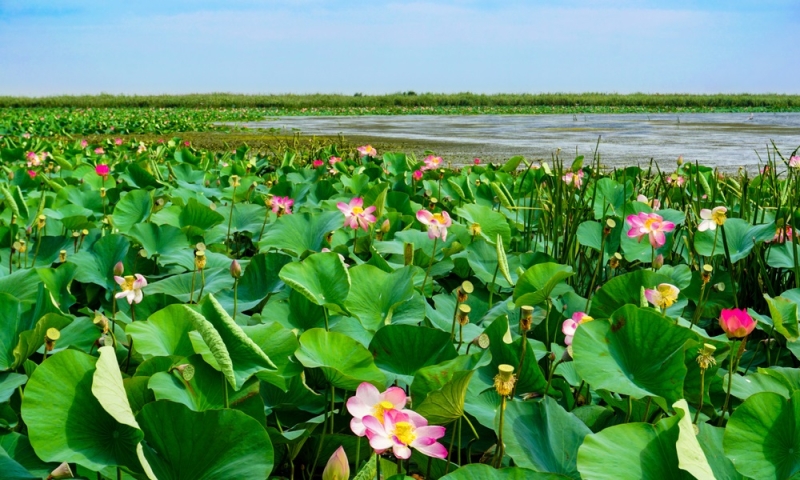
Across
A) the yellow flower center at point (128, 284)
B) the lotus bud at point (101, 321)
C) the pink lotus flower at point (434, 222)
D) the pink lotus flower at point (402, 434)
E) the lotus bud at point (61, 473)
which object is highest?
the pink lotus flower at point (434, 222)

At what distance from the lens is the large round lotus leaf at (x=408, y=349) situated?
80cm

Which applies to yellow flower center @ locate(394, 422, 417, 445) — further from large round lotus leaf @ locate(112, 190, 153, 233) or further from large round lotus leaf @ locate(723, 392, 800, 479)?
large round lotus leaf @ locate(112, 190, 153, 233)

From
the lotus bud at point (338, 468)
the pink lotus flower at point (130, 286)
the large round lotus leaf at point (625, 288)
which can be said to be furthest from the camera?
the large round lotus leaf at point (625, 288)

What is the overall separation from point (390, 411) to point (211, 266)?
809 mm

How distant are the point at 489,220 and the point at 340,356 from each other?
788 millimetres

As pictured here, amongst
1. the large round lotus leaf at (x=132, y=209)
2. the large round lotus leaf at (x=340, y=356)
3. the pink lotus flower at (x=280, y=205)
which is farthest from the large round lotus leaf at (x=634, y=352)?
the large round lotus leaf at (x=132, y=209)

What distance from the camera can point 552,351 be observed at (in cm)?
91

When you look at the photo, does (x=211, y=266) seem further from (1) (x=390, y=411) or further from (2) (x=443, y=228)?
(1) (x=390, y=411)

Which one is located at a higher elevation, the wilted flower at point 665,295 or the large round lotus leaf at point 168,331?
the wilted flower at point 665,295

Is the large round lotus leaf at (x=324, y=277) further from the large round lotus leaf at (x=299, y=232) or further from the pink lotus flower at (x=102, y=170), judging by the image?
the pink lotus flower at (x=102, y=170)

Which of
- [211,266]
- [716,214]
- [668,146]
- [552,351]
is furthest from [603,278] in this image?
[668,146]

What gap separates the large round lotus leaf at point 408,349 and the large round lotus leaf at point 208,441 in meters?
0.25

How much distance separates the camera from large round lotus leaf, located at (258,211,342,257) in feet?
4.30

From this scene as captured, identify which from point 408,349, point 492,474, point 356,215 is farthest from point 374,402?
point 356,215
